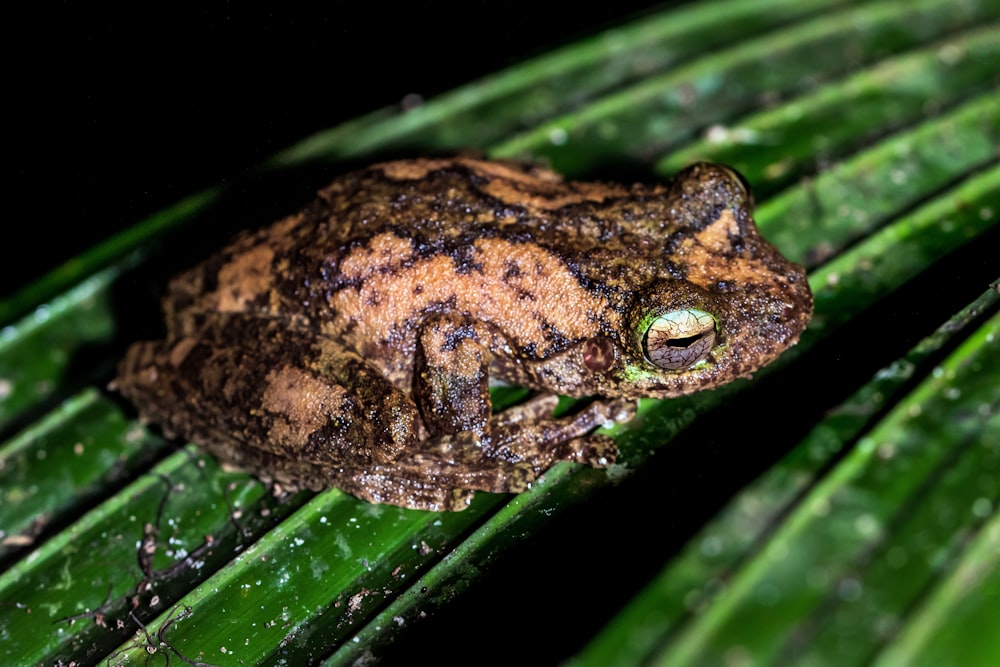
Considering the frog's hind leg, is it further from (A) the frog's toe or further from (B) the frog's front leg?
(A) the frog's toe

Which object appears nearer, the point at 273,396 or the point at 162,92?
the point at 273,396

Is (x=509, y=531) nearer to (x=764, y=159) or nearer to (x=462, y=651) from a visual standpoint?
(x=462, y=651)

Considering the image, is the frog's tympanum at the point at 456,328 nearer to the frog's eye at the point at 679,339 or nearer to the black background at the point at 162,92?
the frog's eye at the point at 679,339

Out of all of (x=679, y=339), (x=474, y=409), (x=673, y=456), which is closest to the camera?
(x=679, y=339)

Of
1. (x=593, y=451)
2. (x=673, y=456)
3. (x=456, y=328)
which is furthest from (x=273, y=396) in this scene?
(x=673, y=456)

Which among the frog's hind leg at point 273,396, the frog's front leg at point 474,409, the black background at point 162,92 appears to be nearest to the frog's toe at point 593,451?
the frog's front leg at point 474,409

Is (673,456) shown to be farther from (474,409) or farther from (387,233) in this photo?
(387,233)

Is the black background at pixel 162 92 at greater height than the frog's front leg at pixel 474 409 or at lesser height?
greater

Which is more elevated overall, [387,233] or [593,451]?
[387,233]
